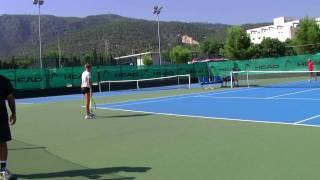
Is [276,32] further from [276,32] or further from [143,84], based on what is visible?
[143,84]

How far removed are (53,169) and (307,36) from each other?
6549cm

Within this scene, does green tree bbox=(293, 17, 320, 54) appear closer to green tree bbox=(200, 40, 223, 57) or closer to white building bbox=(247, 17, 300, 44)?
green tree bbox=(200, 40, 223, 57)

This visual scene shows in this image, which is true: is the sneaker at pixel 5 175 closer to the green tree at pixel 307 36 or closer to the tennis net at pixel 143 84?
the tennis net at pixel 143 84

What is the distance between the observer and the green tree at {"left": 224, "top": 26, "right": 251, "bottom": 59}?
7950 centimetres

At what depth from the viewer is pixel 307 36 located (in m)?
69.3

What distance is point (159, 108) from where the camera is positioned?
57.1ft

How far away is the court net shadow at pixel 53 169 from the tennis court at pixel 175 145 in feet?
0.04

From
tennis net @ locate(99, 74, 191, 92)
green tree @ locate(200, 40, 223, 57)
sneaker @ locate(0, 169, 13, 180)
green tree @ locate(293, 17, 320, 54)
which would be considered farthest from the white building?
sneaker @ locate(0, 169, 13, 180)

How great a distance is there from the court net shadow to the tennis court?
14 mm

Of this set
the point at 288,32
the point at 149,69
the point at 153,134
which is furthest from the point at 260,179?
the point at 288,32

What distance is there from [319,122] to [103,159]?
5350 mm

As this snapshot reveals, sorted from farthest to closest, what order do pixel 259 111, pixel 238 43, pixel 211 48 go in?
pixel 211 48 → pixel 238 43 → pixel 259 111

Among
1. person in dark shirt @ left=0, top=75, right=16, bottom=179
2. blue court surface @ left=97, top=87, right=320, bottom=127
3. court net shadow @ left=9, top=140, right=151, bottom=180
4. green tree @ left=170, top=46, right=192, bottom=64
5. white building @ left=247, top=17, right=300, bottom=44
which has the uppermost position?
white building @ left=247, top=17, right=300, bottom=44

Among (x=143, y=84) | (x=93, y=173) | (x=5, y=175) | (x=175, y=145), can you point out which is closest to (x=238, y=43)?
(x=143, y=84)
